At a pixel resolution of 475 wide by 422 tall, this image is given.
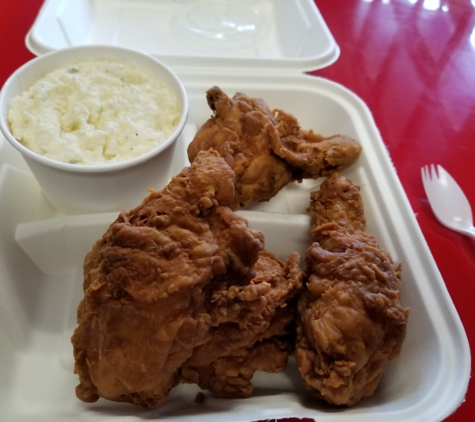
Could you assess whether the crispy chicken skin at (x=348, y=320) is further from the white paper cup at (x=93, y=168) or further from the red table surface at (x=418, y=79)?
the white paper cup at (x=93, y=168)

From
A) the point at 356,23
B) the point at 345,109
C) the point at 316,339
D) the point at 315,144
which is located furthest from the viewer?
the point at 356,23

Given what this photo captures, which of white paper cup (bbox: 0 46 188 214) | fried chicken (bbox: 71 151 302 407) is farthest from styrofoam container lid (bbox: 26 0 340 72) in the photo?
fried chicken (bbox: 71 151 302 407)

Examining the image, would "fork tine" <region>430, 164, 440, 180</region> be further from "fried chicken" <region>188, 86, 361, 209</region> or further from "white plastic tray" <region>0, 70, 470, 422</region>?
"fried chicken" <region>188, 86, 361, 209</region>

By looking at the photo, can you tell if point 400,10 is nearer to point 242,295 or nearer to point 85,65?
point 85,65

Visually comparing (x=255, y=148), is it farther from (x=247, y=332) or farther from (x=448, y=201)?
(x=448, y=201)

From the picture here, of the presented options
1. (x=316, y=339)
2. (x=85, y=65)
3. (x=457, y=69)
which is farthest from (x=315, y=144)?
(x=457, y=69)

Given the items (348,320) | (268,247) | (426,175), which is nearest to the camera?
(348,320)

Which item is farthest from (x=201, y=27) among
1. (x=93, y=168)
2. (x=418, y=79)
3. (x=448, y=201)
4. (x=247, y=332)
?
(x=247, y=332)
